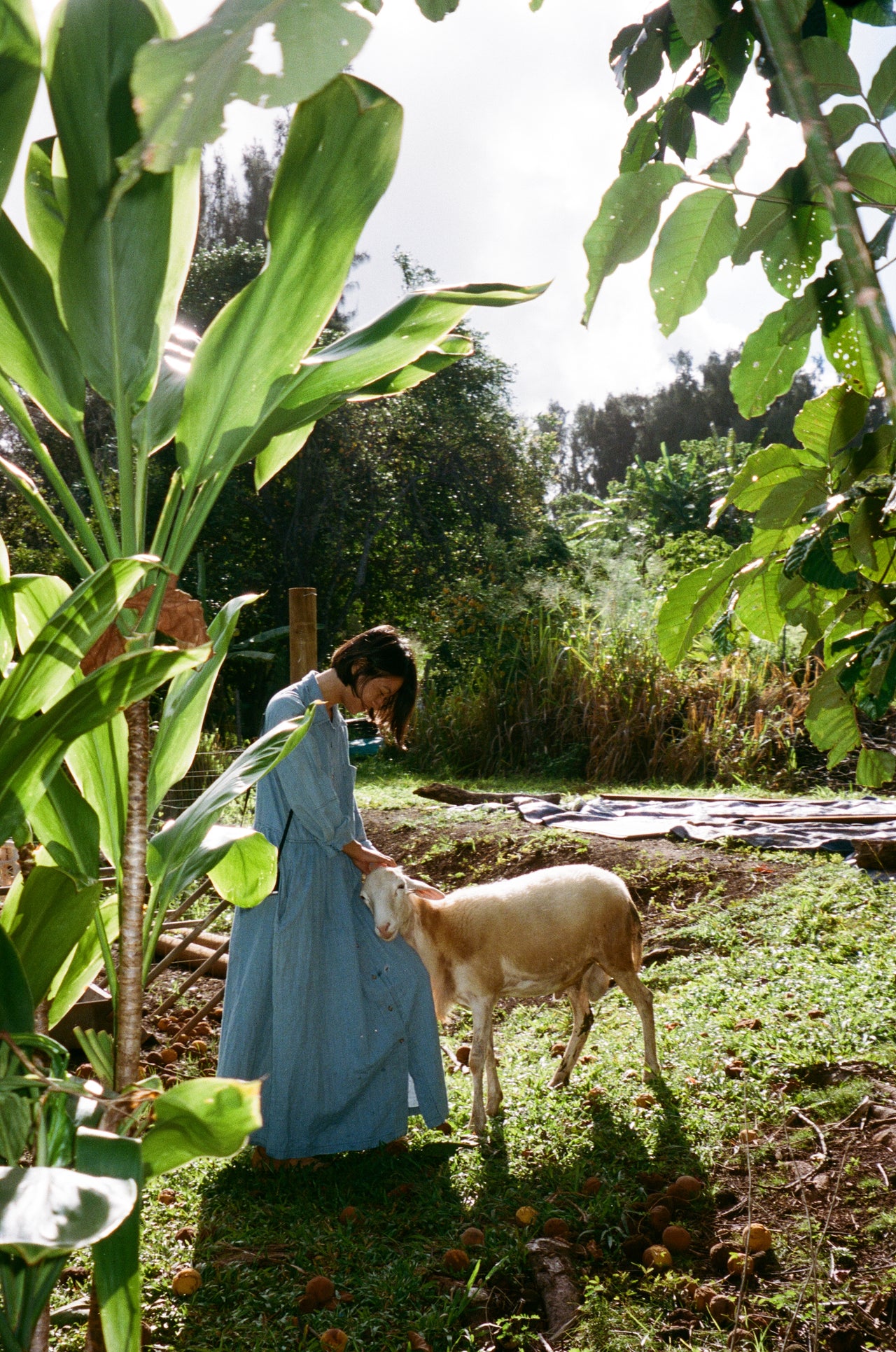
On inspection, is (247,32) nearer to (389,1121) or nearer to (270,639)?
(389,1121)

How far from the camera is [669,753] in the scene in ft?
35.9

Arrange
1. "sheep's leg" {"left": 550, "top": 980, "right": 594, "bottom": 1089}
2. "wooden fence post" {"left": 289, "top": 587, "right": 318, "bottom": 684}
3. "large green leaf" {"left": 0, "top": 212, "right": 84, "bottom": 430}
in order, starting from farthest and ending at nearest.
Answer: "wooden fence post" {"left": 289, "top": 587, "right": 318, "bottom": 684} → "sheep's leg" {"left": 550, "top": 980, "right": 594, "bottom": 1089} → "large green leaf" {"left": 0, "top": 212, "right": 84, "bottom": 430}

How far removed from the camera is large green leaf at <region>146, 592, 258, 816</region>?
5.18 feet

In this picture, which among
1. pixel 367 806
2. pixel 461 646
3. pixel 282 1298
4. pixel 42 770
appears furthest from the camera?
pixel 461 646

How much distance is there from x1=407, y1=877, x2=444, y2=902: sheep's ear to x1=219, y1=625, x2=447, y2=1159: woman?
0.64 ft

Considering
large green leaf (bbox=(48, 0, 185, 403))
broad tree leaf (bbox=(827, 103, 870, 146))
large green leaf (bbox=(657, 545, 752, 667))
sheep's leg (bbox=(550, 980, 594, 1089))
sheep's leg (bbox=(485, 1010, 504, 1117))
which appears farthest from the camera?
sheep's leg (bbox=(550, 980, 594, 1089))

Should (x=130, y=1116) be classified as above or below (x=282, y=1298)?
above

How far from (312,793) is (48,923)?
206 cm

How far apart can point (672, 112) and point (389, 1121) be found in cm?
341

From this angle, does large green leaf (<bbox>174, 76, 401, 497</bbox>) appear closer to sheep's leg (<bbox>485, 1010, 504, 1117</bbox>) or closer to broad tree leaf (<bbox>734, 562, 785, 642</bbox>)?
broad tree leaf (<bbox>734, 562, 785, 642</bbox>)

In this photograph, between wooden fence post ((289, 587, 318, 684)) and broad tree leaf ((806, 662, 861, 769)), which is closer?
broad tree leaf ((806, 662, 861, 769))

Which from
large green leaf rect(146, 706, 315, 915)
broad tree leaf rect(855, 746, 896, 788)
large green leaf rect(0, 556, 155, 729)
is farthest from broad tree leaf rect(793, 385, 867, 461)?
large green leaf rect(0, 556, 155, 729)

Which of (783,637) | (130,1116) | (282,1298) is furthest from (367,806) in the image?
(130,1116)

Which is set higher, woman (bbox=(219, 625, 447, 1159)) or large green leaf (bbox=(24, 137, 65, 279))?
large green leaf (bbox=(24, 137, 65, 279))
